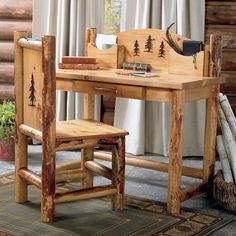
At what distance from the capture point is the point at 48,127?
2.78 m

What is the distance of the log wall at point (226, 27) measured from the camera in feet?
14.3

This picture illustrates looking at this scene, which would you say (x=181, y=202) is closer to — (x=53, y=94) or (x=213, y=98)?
(x=213, y=98)

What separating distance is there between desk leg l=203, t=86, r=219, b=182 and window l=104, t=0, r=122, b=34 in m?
1.67

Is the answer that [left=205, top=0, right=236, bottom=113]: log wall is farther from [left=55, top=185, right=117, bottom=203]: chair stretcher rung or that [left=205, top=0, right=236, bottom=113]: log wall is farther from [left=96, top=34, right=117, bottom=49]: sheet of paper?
[left=55, top=185, right=117, bottom=203]: chair stretcher rung

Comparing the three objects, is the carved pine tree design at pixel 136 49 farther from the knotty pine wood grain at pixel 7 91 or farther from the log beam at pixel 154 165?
the knotty pine wood grain at pixel 7 91

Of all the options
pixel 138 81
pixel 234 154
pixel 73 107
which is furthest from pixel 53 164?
pixel 73 107

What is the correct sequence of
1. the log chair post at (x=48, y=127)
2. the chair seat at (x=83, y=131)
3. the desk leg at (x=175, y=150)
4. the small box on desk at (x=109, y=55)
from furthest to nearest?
1. the small box on desk at (x=109, y=55)
2. the desk leg at (x=175, y=150)
3. the chair seat at (x=83, y=131)
4. the log chair post at (x=48, y=127)

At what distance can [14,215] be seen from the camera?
3.00 m

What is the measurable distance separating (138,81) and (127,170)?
45.0 inches

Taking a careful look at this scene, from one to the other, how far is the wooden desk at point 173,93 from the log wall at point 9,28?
152 centimetres

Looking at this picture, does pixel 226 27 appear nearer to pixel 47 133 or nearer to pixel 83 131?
pixel 83 131

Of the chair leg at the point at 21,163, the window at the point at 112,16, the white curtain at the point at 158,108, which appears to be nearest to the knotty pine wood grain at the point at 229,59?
the white curtain at the point at 158,108

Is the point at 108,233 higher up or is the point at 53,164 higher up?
the point at 53,164

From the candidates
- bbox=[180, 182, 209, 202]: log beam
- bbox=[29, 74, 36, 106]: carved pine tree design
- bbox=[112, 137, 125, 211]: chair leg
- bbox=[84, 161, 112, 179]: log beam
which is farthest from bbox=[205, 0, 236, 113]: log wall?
bbox=[29, 74, 36, 106]: carved pine tree design
